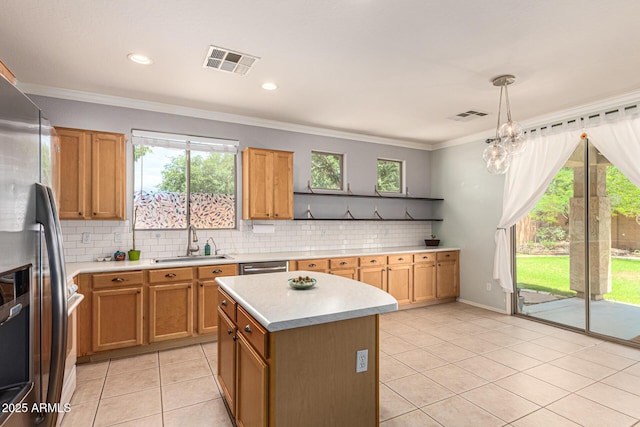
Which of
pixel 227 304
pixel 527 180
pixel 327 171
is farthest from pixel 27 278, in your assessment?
pixel 527 180

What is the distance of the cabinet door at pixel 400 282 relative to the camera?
201 inches

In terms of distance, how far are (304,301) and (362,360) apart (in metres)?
0.45

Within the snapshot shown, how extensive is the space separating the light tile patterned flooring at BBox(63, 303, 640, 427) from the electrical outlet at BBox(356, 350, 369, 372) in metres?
0.79

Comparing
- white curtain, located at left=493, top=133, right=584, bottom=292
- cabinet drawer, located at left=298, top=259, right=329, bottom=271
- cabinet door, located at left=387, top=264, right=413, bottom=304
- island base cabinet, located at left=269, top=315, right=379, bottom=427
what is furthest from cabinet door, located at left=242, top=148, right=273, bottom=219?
white curtain, located at left=493, top=133, right=584, bottom=292

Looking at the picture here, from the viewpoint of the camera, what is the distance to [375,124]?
5.01 metres

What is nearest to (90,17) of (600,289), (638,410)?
(638,410)

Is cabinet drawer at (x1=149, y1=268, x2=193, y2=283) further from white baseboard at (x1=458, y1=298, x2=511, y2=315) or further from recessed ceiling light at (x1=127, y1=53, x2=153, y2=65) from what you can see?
white baseboard at (x1=458, y1=298, x2=511, y2=315)

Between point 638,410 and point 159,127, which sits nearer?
point 638,410

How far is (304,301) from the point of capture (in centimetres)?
196

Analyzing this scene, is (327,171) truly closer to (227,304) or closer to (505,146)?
(505,146)

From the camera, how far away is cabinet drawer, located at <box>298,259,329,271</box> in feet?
14.3

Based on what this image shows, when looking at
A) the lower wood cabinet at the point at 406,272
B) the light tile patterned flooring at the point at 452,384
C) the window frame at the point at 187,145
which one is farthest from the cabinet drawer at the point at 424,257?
the window frame at the point at 187,145

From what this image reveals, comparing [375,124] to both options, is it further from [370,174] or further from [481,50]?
[481,50]

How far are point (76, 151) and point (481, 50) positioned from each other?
395 cm
